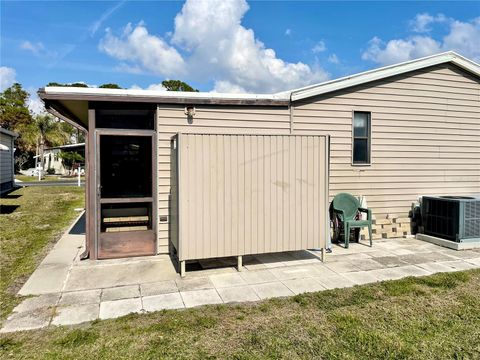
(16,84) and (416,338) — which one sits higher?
(16,84)

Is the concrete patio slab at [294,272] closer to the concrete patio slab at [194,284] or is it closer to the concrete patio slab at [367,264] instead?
the concrete patio slab at [367,264]

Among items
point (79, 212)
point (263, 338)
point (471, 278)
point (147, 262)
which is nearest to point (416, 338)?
point (263, 338)

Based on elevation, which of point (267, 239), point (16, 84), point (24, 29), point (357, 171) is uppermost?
point (16, 84)

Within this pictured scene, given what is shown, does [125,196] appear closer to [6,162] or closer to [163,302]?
[163,302]

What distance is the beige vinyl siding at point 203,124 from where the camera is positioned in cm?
541

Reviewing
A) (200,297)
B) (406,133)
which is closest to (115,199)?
(200,297)

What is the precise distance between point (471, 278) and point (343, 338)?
2.58 metres

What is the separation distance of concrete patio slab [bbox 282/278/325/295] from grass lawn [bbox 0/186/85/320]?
3053mm

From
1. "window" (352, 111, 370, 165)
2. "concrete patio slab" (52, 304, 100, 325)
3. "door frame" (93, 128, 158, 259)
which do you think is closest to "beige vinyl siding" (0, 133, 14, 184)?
"door frame" (93, 128, 158, 259)

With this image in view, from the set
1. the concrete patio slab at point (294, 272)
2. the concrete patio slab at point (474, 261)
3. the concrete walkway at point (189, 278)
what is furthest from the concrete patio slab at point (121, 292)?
the concrete patio slab at point (474, 261)

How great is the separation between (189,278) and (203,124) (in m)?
2.52

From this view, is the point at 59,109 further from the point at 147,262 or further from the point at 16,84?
the point at 16,84

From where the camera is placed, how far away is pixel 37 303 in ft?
11.8

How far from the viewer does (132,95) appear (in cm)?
511
